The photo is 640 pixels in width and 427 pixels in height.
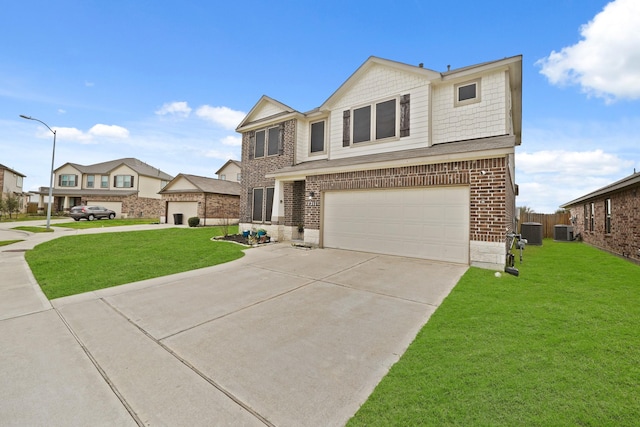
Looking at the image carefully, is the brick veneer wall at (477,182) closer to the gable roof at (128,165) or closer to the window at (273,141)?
the window at (273,141)

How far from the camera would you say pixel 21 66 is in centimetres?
1327

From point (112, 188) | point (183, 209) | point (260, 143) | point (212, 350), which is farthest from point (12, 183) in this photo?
point (212, 350)

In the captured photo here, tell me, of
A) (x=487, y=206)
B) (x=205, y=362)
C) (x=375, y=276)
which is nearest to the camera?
(x=205, y=362)

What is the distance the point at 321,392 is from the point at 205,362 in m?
1.41

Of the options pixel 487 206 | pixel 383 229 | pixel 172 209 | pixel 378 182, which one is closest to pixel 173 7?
pixel 378 182

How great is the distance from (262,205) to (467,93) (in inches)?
409

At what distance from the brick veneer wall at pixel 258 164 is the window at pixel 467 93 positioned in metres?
7.26

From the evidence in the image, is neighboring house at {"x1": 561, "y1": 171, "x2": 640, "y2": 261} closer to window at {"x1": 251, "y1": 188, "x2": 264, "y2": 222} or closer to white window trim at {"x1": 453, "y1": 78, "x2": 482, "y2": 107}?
white window trim at {"x1": 453, "y1": 78, "x2": 482, "y2": 107}

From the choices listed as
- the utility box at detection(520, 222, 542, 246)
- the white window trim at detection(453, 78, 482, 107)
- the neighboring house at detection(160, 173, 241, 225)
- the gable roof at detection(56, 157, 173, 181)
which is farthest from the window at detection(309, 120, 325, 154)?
the gable roof at detection(56, 157, 173, 181)

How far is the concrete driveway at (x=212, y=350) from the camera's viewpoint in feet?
7.28

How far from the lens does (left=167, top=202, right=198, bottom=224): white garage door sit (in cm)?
2156

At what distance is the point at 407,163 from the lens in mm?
8242

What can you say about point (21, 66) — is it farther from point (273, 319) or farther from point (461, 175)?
point (461, 175)

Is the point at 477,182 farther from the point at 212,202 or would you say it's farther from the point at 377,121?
the point at 212,202
